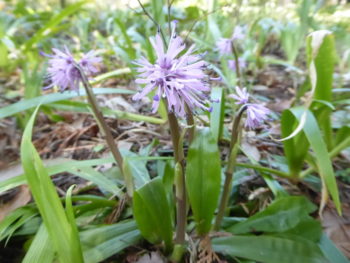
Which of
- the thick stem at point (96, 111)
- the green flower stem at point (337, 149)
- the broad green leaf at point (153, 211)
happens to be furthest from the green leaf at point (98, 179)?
the green flower stem at point (337, 149)

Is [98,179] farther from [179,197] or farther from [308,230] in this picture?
[308,230]

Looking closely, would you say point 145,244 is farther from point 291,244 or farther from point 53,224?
point 291,244

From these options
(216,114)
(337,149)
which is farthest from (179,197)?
(337,149)

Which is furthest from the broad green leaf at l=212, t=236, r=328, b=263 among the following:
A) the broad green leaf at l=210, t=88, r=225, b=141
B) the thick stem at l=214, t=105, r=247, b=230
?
the broad green leaf at l=210, t=88, r=225, b=141

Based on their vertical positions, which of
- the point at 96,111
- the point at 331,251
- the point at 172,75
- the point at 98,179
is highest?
the point at 172,75

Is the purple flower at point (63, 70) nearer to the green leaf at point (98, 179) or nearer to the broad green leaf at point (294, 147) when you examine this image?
the green leaf at point (98, 179)

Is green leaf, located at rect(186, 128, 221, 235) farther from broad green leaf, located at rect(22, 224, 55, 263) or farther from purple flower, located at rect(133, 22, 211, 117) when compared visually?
broad green leaf, located at rect(22, 224, 55, 263)
